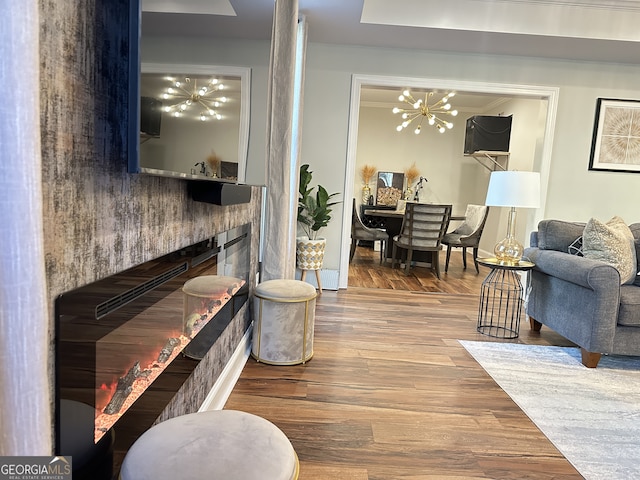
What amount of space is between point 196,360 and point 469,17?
3722mm

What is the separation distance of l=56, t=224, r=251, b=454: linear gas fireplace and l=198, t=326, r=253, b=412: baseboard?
24cm

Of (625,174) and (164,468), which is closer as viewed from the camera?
(164,468)

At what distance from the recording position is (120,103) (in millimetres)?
898

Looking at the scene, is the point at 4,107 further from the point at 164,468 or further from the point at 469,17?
the point at 469,17

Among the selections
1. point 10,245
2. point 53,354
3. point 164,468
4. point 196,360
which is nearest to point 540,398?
point 196,360

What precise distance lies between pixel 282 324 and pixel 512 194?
2.00 m

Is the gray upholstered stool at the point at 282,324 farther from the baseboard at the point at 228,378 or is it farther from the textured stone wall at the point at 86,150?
the textured stone wall at the point at 86,150

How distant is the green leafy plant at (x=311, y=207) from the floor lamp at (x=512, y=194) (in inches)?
60.1

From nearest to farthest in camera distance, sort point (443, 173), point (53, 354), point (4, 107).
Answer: point (4, 107) → point (53, 354) → point (443, 173)

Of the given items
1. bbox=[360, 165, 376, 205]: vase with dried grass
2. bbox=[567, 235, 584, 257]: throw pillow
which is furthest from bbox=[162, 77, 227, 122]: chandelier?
bbox=[360, 165, 376, 205]: vase with dried grass

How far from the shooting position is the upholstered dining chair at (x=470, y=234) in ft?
19.3

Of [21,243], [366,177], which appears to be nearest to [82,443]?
[21,243]

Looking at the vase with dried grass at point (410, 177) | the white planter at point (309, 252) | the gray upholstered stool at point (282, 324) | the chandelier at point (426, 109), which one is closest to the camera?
the gray upholstered stool at point (282, 324)

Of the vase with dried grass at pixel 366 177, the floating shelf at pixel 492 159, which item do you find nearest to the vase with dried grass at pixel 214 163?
the floating shelf at pixel 492 159
